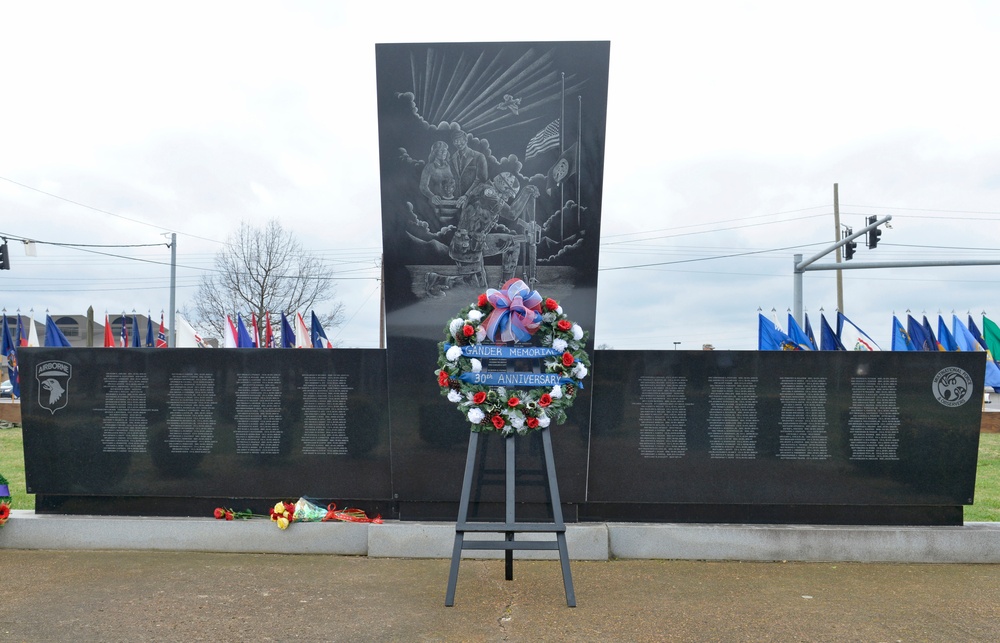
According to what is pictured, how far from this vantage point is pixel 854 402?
7469 millimetres

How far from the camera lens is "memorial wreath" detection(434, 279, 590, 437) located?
6012 mm

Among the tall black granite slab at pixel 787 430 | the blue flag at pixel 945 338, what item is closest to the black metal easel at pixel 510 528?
the tall black granite slab at pixel 787 430

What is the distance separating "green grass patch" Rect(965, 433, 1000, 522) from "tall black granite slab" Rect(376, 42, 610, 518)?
548 cm

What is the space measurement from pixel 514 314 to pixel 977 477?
37.3ft

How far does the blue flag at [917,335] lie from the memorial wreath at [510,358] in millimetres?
13695

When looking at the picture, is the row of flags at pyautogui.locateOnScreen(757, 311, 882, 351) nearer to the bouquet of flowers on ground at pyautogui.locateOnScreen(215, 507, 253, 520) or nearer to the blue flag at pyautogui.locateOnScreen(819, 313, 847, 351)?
the blue flag at pyautogui.locateOnScreen(819, 313, 847, 351)

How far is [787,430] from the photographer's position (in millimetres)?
7453

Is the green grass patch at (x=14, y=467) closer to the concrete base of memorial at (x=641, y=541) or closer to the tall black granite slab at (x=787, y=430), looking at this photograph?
the concrete base of memorial at (x=641, y=541)

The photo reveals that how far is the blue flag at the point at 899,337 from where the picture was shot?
17.4m

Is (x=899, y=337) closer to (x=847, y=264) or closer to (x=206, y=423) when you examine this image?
(x=847, y=264)

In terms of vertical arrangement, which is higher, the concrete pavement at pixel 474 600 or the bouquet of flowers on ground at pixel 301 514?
the bouquet of flowers on ground at pixel 301 514

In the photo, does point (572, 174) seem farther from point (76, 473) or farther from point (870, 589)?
point (76, 473)

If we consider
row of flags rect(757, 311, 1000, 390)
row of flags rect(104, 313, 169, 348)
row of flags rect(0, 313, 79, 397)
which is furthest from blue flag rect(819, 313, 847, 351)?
row of flags rect(0, 313, 79, 397)

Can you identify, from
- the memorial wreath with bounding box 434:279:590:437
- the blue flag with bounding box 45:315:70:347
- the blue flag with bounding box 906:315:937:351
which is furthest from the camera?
the blue flag with bounding box 906:315:937:351
